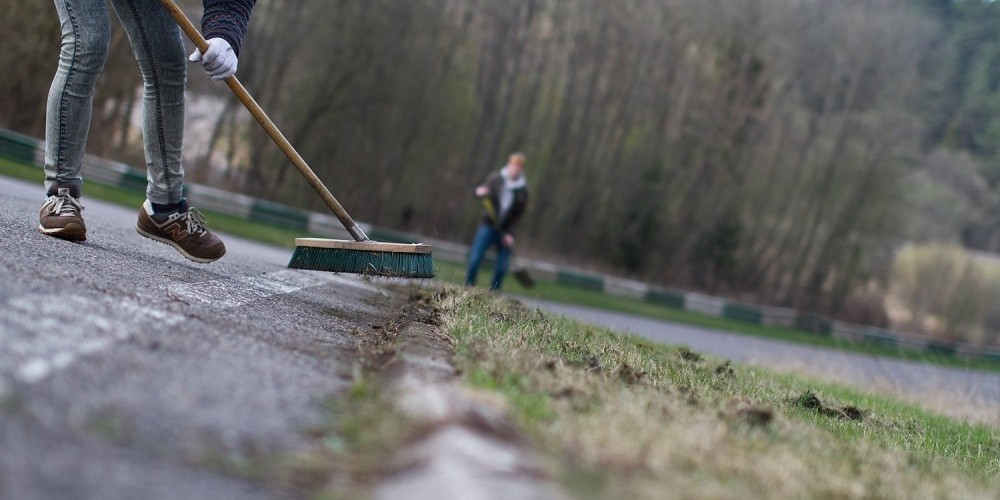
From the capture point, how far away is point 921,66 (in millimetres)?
38812

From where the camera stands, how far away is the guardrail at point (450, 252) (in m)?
23.1

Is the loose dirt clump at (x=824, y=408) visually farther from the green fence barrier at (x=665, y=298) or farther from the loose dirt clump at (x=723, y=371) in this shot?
the green fence barrier at (x=665, y=298)

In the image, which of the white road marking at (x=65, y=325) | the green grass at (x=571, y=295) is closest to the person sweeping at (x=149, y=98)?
the white road marking at (x=65, y=325)

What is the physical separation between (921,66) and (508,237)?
98.8ft

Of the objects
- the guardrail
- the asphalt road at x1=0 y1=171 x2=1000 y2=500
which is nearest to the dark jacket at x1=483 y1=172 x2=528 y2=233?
the guardrail

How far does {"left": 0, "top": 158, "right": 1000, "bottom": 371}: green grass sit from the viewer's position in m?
19.5

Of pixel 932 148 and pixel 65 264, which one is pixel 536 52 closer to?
pixel 932 148

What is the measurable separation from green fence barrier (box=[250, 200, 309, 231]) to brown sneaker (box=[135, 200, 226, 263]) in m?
18.6

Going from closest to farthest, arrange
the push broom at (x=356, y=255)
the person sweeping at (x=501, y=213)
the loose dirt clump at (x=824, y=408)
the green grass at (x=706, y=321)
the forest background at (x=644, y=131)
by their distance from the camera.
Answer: the push broom at (x=356, y=255) → the loose dirt clump at (x=824, y=408) → the person sweeping at (x=501, y=213) → the green grass at (x=706, y=321) → the forest background at (x=644, y=131)

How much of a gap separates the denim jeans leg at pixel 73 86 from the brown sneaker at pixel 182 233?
1.27ft

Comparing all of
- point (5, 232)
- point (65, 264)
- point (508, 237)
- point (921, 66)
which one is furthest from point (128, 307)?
point (921, 66)

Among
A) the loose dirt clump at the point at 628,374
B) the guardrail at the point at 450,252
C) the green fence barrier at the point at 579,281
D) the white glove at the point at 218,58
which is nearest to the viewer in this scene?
the loose dirt clump at the point at 628,374

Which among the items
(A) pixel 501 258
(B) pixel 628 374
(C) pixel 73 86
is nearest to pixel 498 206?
(A) pixel 501 258

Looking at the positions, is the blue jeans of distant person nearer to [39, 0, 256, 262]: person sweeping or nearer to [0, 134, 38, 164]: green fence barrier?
[39, 0, 256, 262]: person sweeping
